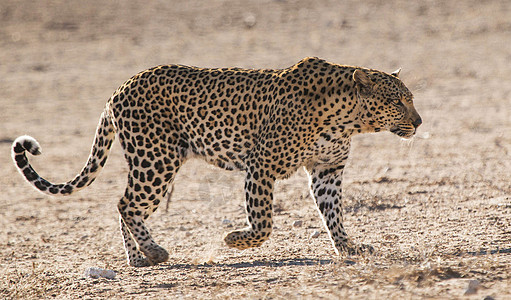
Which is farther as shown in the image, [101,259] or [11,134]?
[11,134]

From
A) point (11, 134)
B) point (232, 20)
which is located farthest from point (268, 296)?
point (232, 20)

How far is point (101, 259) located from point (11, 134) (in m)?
7.58

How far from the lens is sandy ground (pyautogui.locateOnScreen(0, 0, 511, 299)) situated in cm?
644

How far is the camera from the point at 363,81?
666 centimetres

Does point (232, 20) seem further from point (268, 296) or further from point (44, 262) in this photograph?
point (268, 296)

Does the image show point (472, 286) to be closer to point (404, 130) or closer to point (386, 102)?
point (404, 130)

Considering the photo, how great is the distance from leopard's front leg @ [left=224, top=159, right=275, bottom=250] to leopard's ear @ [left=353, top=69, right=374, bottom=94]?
1.00 metres

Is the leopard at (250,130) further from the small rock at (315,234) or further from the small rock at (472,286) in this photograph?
the small rock at (472,286)

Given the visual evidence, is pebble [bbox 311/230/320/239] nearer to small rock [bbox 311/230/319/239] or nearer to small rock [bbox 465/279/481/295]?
small rock [bbox 311/230/319/239]

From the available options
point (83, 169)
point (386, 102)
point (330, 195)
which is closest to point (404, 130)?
point (386, 102)

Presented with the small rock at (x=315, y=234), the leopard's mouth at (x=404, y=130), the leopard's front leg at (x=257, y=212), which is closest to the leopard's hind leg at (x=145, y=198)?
the leopard's front leg at (x=257, y=212)

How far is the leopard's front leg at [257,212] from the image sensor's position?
22.4ft

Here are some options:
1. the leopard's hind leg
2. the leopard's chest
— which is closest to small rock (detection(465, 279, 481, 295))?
the leopard's chest

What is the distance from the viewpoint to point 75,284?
6.85m
